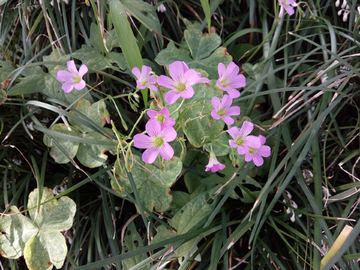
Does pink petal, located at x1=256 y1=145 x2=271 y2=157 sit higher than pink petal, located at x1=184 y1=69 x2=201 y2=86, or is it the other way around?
pink petal, located at x1=184 y1=69 x2=201 y2=86

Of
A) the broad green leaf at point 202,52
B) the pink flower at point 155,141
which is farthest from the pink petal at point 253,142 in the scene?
the broad green leaf at point 202,52

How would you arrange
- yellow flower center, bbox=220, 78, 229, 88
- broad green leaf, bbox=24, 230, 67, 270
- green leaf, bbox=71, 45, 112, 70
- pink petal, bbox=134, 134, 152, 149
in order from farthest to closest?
green leaf, bbox=71, 45, 112, 70
broad green leaf, bbox=24, 230, 67, 270
yellow flower center, bbox=220, 78, 229, 88
pink petal, bbox=134, 134, 152, 149

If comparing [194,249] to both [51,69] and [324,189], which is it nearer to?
[324,189]

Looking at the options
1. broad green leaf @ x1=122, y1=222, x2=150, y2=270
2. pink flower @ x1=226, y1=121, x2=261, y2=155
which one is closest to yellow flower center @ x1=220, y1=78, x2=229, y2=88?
pink flower @ x1=226, y1=121, x2=261, y2=155

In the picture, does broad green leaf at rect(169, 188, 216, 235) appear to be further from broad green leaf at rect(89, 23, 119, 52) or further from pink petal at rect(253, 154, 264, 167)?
broad green leaf at rect(89, 23, 119, 52)

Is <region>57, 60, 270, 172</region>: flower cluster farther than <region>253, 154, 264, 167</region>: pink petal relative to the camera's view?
No

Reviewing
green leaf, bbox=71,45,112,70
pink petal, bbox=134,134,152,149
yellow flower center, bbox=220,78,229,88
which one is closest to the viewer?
pink petal, bbox=134,134,152,149

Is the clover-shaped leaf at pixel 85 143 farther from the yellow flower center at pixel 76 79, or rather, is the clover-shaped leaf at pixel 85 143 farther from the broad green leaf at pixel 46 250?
the broad green leaf at pixel 46 250
